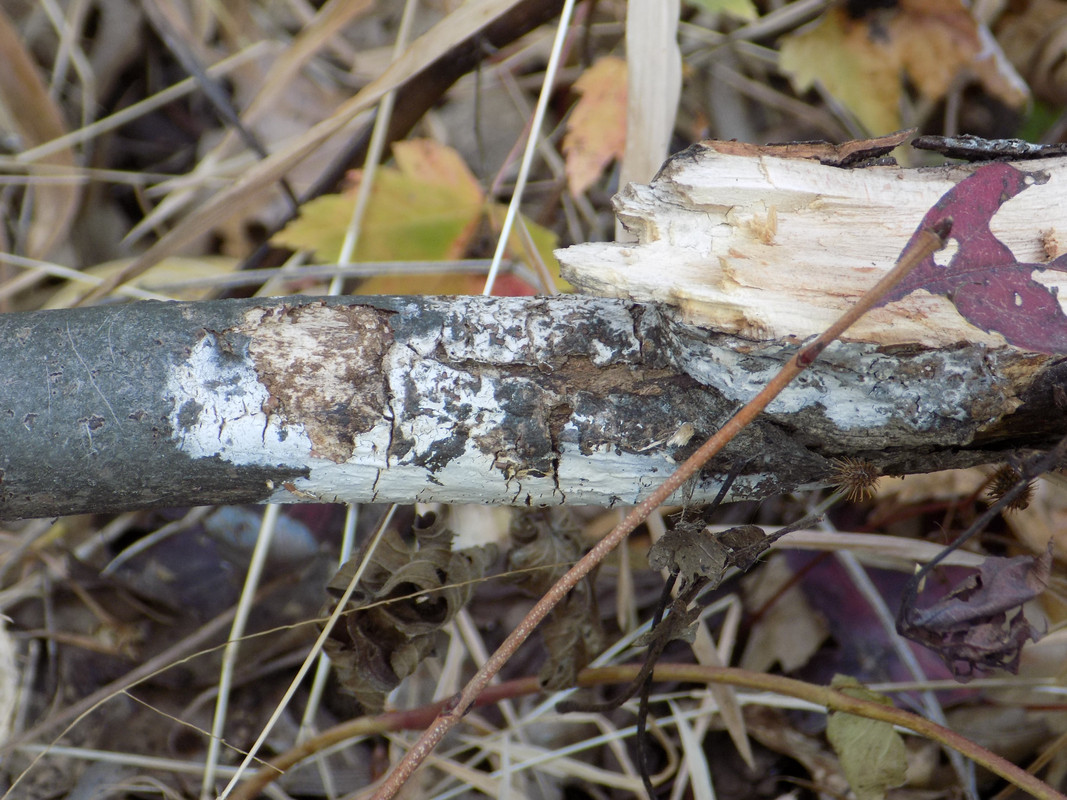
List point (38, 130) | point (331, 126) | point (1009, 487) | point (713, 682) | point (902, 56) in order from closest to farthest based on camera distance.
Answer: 1. point (1009, 487)
2. point (713, 682)
3. point (331, 126)
4. point (902, 56)
5. point (38, 130)

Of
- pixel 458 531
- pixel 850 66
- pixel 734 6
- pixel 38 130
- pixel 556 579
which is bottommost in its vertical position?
pixel 458 531

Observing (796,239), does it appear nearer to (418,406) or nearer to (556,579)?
(418,406)

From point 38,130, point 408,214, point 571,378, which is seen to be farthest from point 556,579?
point 38,130

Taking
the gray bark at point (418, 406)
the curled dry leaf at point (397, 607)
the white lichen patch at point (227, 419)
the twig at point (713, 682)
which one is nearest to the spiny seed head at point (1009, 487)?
the gray bark at point (418, 406)

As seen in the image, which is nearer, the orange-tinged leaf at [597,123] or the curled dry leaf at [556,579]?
the curled dry leaf at [556,579]

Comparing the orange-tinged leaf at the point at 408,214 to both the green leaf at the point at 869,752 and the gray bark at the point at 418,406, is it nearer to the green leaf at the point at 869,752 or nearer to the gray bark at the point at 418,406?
the gray bark at the point at 418,406

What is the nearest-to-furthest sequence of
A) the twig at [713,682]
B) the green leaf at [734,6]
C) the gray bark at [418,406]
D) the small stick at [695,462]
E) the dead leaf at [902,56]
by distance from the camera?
the small stick at [695,462] → the gray bark at [418,406] → the twig at [713,682] → the green leaf at [734,6] → the dead leaf at [902,56]
